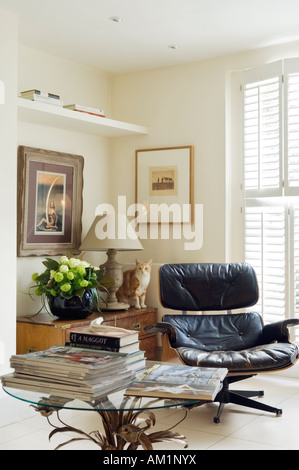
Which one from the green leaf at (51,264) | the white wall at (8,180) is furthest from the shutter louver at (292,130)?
the white wall at (8,180)

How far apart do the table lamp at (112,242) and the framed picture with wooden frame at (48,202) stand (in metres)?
0.26

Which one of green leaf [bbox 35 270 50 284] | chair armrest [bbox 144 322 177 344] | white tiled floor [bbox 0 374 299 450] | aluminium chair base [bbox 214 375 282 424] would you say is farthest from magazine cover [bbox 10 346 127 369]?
green leaf [bbox 35 270 50 284]

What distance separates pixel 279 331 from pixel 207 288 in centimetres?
61

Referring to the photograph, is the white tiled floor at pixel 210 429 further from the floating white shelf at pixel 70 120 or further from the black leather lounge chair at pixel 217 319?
the floating white shelf at pixel 70 120

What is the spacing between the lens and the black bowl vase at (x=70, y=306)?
4102 millimetres

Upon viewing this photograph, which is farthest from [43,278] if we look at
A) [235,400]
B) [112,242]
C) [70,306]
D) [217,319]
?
[235,400]

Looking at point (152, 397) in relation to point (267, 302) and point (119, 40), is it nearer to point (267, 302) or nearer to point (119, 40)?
point (267, 302)

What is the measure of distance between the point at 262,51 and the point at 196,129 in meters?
0.83

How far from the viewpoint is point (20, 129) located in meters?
4.39

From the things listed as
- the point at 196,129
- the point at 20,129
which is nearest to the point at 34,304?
the point at 20,129

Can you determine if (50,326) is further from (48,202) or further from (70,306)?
(48,202)

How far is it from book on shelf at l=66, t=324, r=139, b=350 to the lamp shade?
7.28ft

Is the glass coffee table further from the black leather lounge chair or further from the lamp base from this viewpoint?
Answer: the lamp base

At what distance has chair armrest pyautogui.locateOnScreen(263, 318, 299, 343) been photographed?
3.76m
